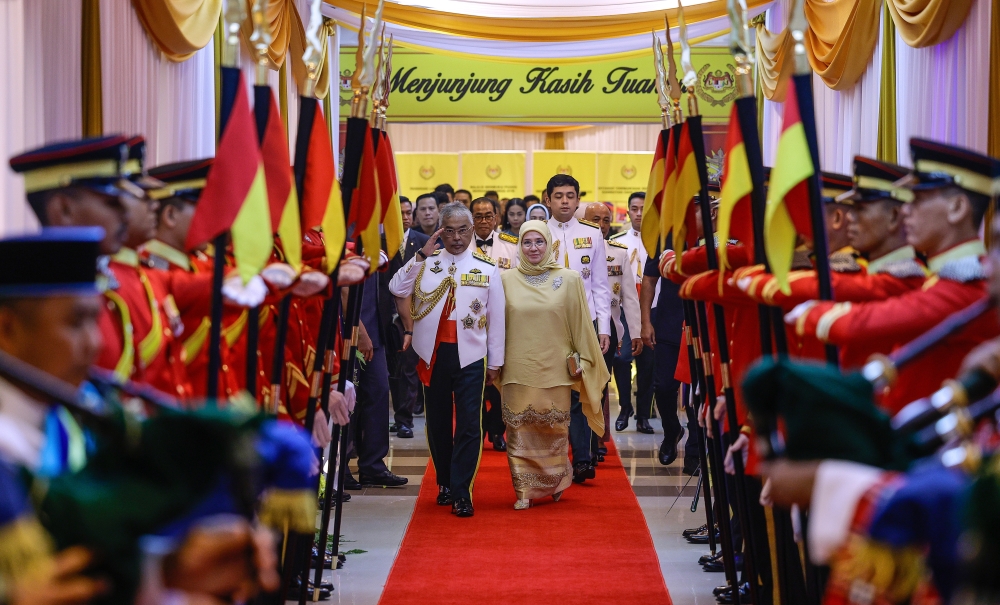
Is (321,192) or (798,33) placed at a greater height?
(798,33)

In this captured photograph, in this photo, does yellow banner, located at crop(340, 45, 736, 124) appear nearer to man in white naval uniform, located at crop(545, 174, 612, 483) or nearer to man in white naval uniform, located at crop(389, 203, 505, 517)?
man in white naval uniform, located at crop(545, 174, 612, 483)

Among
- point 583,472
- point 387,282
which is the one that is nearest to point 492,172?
point 387,282

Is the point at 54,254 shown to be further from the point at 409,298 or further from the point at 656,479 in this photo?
the point at 656,479

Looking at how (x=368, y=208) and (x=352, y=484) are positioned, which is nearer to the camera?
(x=368, y=208)

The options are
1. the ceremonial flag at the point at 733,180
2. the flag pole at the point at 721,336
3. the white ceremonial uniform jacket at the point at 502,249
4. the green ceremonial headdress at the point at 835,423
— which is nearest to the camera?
the green ceremonial headdress at the point at 835,423

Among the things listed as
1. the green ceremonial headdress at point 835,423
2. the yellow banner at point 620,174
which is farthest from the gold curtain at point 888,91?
the yellow banner at point 620,174

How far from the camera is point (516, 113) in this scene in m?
9.88

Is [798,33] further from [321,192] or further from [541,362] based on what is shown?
[541,362]

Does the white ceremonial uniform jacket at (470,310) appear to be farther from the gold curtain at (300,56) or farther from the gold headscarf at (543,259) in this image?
the gold curtain at (300,56)

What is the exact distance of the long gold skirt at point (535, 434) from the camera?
5.59 m

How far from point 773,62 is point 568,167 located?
4.56m

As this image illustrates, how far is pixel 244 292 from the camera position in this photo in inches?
108

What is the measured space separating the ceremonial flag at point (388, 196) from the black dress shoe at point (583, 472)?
7.89 ft

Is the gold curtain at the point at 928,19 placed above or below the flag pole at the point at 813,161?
above
